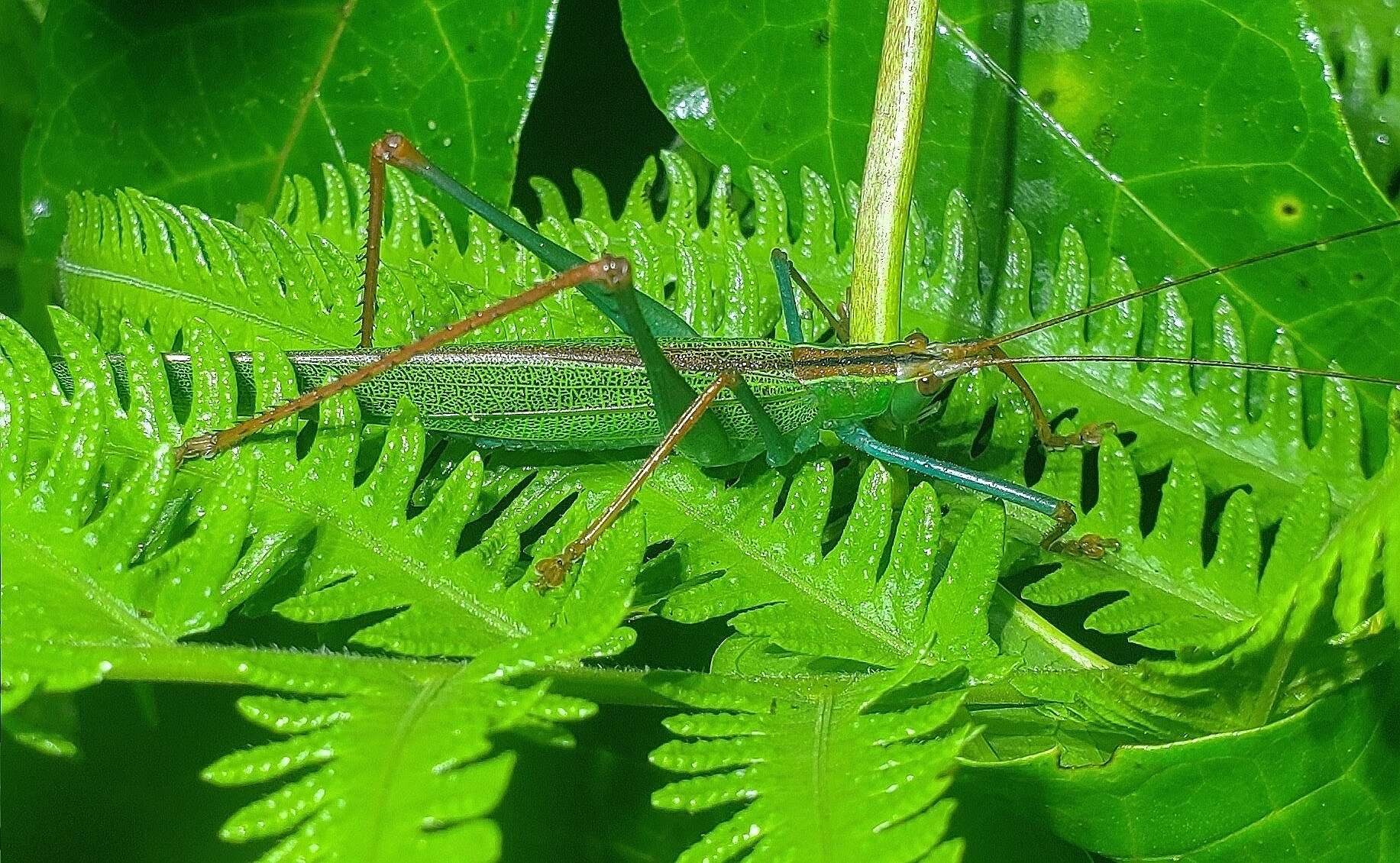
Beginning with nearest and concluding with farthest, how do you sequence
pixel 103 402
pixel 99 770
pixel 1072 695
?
pixel 1072 695 < pixel 103 402 < pixel 99 770

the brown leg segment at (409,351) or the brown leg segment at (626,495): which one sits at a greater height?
the brown leg segment at (409,351)

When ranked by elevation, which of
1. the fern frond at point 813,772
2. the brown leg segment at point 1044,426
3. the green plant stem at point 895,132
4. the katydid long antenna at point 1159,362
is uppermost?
the green plant stem at point 895,132

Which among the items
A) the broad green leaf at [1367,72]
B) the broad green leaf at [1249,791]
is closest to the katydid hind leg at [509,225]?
the broad green leaf at [1249,791]

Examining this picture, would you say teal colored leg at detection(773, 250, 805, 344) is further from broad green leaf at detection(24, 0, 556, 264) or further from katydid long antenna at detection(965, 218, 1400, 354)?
broad green leaf at detection(24, 0, 556, 264)

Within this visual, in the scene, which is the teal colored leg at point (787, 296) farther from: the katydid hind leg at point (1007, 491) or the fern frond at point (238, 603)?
the fern frond at point (238, 603)

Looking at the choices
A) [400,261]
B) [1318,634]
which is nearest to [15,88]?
[400,261]

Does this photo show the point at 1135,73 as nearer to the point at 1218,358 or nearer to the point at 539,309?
the point at 1218,358

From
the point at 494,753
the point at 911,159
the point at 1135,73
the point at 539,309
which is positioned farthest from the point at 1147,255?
the point at 494,753
